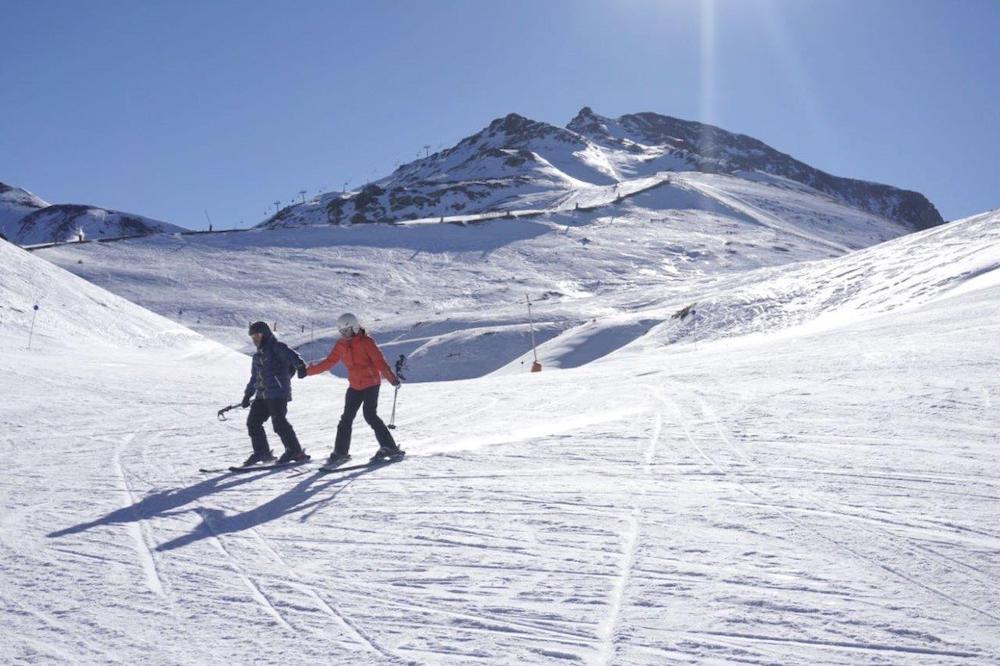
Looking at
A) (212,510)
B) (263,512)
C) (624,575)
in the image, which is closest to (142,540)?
(212,510)

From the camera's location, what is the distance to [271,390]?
8.96 m

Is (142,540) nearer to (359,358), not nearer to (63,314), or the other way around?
(359,358)

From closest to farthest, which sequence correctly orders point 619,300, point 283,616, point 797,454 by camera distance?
point 283,616, point 797,454, point 619,300

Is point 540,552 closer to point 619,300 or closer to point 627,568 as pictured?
point 627,568

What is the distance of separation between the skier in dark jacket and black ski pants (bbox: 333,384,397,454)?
0.62 metres

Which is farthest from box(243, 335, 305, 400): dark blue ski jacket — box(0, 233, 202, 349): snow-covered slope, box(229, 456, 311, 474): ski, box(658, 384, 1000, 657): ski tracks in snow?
box(0, 233, 202, 349): snow-covered slope

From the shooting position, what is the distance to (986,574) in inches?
175

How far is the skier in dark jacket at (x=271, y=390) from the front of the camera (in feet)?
29.3

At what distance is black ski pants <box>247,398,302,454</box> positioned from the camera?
9016mm

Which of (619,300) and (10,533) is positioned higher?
(619,300)

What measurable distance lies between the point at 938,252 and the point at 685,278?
150 ft

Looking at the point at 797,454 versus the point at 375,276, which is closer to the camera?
the point at 797,454

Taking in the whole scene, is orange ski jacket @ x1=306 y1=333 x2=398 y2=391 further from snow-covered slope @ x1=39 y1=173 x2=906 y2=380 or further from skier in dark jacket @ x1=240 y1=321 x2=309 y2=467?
snow-covered slope @ x1=39 y1=173 x2=906 y2=380

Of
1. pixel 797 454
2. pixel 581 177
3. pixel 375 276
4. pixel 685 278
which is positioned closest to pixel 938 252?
pixel 797 454
